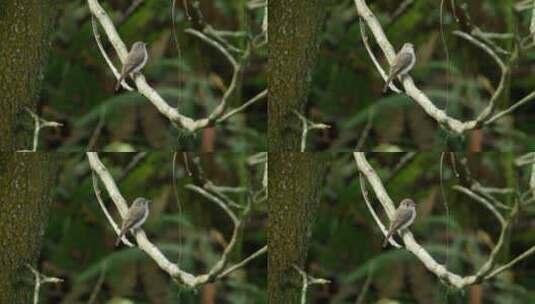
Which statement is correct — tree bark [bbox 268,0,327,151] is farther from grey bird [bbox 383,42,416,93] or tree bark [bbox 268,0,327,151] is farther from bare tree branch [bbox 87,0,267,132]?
grey bird [bbox 383,42,416,93]

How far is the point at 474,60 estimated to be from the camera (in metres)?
2.99

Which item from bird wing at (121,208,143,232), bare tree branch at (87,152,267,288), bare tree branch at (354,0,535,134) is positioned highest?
bare tree branch at (354,0,535,134)

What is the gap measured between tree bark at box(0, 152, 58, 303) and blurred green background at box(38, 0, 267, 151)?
0.29 feet

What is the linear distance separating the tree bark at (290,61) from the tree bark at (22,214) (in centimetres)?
74

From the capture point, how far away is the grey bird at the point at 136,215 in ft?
10.0

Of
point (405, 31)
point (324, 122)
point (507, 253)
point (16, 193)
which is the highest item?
point (405, 31)

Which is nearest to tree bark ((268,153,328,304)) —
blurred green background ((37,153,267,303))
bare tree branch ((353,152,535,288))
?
blurred green background ((37,153,267,303))

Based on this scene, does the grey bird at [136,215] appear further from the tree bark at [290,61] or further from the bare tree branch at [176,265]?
the tree bark at [290,61]

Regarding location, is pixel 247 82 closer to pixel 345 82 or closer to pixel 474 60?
pixel 345 82

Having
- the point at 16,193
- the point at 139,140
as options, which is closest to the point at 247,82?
the point at 139,140

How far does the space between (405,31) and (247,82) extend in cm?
52

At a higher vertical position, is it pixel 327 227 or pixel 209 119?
pixel 209 119

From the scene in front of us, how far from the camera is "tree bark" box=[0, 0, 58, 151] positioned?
307 cm

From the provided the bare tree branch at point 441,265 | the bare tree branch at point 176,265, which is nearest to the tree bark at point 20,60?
the bare tree branch at point 176,265
